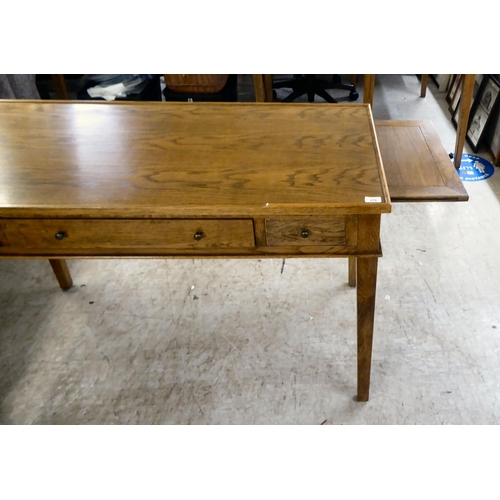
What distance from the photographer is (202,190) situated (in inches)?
43.6

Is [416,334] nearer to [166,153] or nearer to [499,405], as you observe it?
[499,405]

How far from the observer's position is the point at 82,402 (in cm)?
152

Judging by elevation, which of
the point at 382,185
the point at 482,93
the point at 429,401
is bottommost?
the point at 429,401

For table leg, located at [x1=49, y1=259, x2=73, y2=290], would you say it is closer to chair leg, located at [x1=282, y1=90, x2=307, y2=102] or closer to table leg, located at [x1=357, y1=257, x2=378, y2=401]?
table leg, located at [x1=357, y1=257, x2=378, y2=401]

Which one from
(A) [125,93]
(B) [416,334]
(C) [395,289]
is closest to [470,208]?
(C) [395,289]

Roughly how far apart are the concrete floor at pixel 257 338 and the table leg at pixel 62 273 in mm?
41

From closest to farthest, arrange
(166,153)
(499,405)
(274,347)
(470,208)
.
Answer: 1. (166,153)
2. (499,405)
3. (274,347)
4. (470,208)

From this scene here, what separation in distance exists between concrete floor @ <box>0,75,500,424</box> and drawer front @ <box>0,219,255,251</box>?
61 cm

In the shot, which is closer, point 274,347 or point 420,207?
point 274,347

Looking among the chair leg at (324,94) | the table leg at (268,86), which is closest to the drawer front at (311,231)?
the table leg at (268,86)

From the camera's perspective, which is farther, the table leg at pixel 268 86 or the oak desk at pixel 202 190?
the table leg at pixel 268 86

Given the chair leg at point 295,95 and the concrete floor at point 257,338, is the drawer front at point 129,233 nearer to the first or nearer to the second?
the concrete floor at point 257,338

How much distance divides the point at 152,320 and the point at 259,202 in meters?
0.89

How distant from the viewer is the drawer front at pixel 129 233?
43.2 inches
